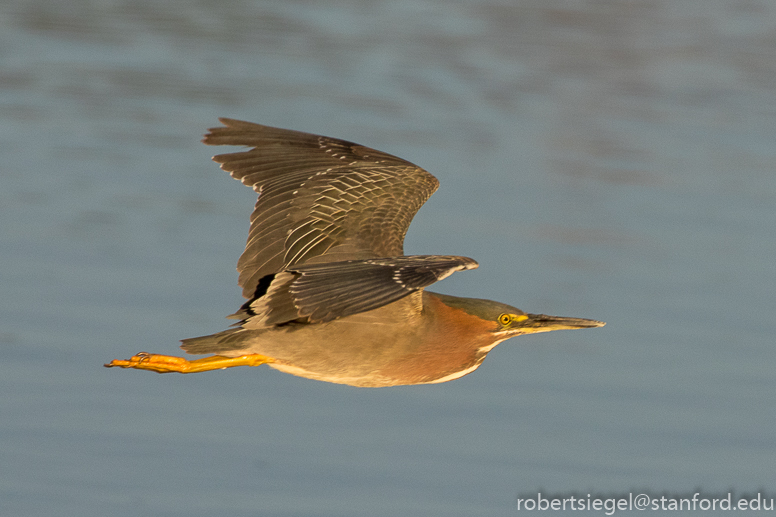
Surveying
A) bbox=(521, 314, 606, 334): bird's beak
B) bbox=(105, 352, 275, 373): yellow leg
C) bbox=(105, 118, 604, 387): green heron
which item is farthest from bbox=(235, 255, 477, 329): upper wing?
bbox=(521, 314, 606, 334): bird's beak

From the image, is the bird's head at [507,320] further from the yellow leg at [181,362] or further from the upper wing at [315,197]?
the yellow leg at [181,362]

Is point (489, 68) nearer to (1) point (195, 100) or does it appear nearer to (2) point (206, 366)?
(1) point (195, 100)

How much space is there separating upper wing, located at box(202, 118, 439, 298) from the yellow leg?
42cm

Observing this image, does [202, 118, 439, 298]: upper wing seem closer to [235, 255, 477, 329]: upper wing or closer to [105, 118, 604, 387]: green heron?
[105, 118, 604, 387]: green heron

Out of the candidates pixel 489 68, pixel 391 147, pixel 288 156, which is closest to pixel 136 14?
pixel 489 68

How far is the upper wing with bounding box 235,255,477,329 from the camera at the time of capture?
692cm

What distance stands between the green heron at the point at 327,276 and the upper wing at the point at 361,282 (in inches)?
0.8

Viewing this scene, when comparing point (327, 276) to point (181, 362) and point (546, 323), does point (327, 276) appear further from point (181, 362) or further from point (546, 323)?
point (546, 323)

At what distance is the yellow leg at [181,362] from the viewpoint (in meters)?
8.15

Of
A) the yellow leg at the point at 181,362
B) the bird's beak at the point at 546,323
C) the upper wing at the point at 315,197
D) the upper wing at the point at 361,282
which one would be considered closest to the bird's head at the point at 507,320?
the bird's beak at the point at 546,323

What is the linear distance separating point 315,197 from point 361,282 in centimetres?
171

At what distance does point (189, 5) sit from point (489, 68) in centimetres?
493

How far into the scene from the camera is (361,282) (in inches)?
277

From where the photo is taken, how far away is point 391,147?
47.4 ft
